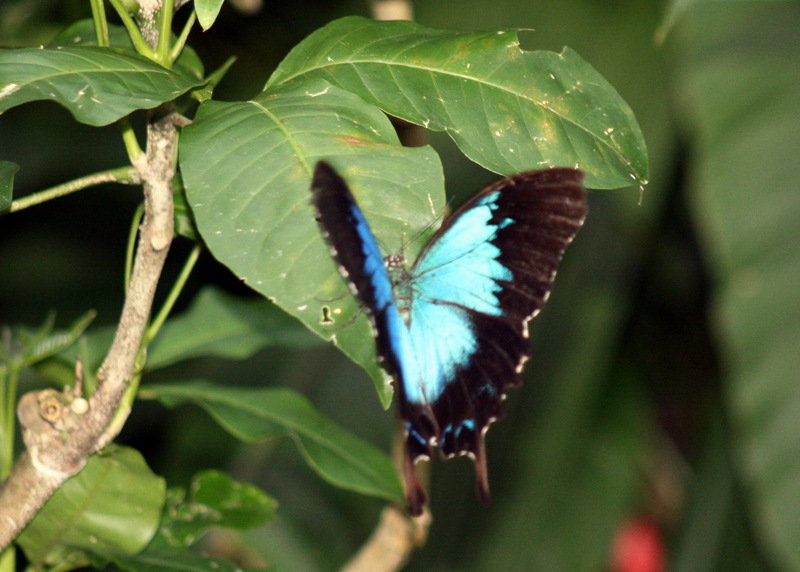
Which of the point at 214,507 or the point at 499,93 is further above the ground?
the point at 499,93

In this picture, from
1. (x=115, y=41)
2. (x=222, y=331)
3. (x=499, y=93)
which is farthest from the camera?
(x=222, y=331)

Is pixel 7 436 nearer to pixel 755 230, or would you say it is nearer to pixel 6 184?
pixel 6 184

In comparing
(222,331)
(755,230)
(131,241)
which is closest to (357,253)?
(131,241)

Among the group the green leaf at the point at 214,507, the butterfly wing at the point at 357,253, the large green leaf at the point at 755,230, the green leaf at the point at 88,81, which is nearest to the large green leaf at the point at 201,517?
the green leaf at the point at 214,507

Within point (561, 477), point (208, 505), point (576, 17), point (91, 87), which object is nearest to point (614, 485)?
point (561, 477)

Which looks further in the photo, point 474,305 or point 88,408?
point 474,305

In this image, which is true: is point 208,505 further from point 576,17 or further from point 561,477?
point 576,17
